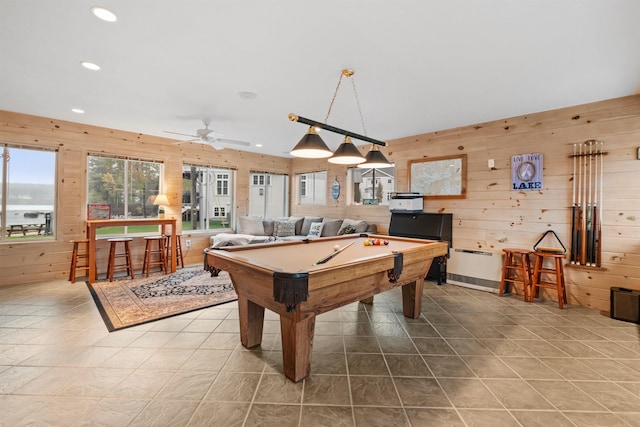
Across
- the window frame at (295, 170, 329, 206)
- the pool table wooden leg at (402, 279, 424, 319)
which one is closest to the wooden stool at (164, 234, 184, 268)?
the window frame at (295, 170, 329, 206)

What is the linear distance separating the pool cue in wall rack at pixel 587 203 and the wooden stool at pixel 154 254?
6.25 meters

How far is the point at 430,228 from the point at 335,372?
130 inches

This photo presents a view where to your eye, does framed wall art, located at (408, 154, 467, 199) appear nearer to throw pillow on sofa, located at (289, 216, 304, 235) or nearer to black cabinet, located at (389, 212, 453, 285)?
black cabinet, located at (389, 212, 453, 285)

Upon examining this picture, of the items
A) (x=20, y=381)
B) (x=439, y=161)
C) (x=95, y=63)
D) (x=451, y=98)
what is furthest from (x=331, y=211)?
(x=20, y=381)

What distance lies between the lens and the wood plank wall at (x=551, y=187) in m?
3.31

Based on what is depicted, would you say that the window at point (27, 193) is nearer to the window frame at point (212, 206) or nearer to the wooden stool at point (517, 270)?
the window frame at point (212, 206)

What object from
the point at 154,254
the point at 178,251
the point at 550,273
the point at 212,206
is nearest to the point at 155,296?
the point at 154,254

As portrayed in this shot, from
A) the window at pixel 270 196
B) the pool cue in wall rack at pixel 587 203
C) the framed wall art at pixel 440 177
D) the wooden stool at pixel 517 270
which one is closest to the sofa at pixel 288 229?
the window at pixel 270 196

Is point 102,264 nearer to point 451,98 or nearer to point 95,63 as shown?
point 95,63

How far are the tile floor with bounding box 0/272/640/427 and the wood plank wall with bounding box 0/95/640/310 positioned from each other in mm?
1058

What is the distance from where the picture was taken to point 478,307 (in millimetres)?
3527

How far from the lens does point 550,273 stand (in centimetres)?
366

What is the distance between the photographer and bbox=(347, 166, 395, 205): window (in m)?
5.96

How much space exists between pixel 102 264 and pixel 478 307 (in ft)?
19.4
